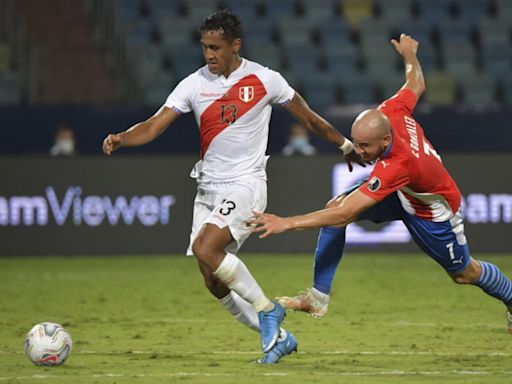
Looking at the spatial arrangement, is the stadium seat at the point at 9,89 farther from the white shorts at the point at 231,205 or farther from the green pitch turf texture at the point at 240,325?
the white shorts at the point at 231,205

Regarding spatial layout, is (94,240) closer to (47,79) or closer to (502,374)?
(47,79)

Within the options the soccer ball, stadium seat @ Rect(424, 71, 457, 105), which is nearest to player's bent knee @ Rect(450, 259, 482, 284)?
the soccer ball

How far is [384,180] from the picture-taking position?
292 inches

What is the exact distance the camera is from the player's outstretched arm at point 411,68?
847 cm

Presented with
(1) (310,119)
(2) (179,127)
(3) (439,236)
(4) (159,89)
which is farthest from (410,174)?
(4) (159,89)

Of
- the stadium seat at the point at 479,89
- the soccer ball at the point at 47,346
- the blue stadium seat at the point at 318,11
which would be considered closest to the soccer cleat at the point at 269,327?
the soccer ball at the point at 47,346

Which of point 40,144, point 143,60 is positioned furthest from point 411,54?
point 143,60

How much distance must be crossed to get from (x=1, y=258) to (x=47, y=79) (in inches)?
218

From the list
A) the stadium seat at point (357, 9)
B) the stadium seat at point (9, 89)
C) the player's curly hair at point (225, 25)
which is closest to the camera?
the player's curly hair at point (225, 25)

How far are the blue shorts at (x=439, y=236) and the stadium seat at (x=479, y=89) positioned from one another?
12133 millimetres

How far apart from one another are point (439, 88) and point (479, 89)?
2.23 ft

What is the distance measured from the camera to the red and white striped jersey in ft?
24.4

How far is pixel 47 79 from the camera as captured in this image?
20.7 meters

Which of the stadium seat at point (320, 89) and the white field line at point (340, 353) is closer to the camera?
the white field line at point (340, 353)
